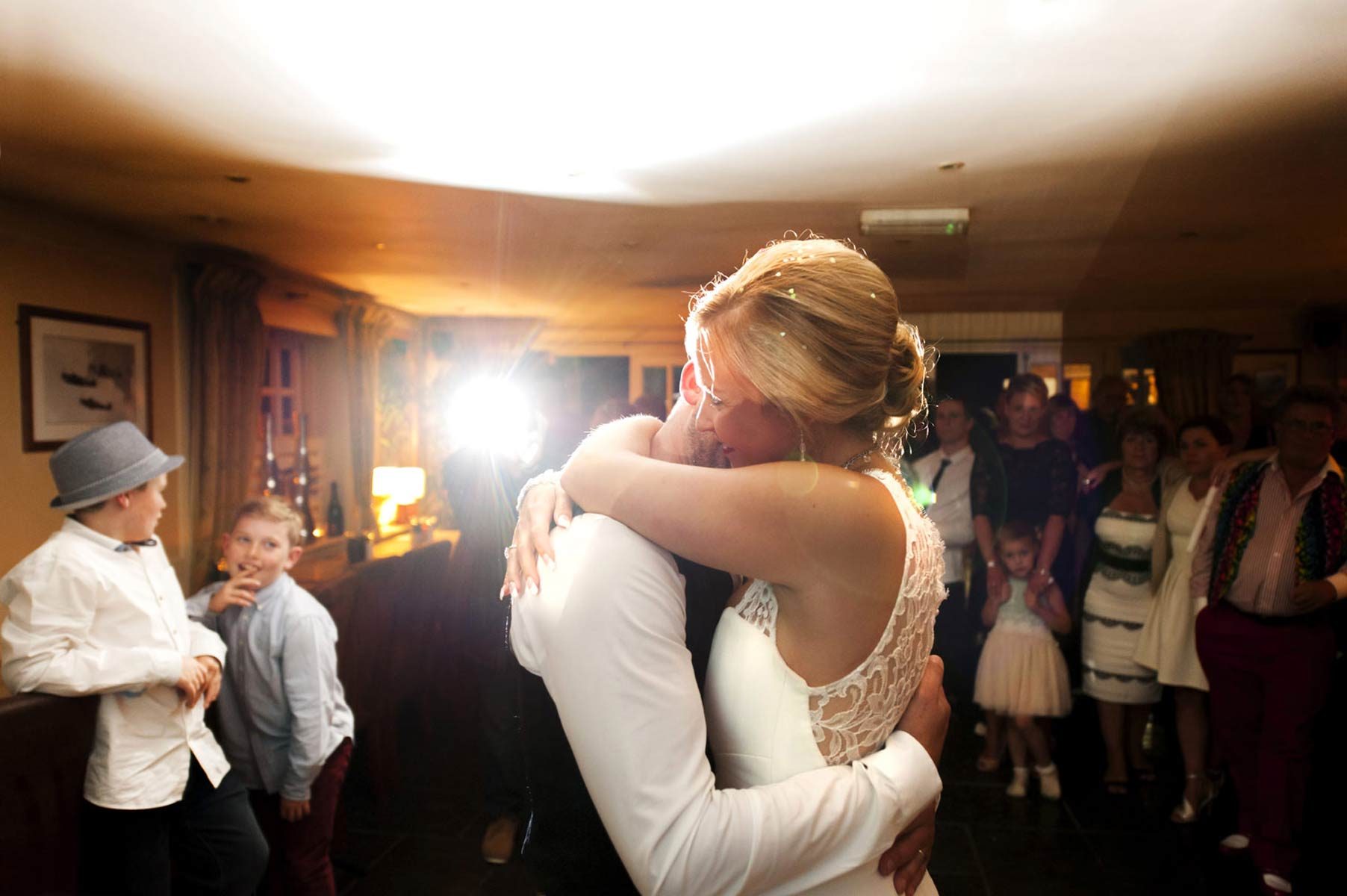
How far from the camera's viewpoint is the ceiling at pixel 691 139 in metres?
1.25

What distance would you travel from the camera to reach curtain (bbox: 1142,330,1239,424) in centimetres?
204

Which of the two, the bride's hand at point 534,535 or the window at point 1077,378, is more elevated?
the window at point 1077,378

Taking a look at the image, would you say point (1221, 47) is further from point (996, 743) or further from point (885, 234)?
point (996, 743)

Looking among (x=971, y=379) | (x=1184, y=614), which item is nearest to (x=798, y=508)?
(x=971, y=379)

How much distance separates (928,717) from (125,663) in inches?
55.4

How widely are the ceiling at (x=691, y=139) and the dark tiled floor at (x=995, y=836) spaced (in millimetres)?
1366

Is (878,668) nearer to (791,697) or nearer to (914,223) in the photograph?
(791,697)

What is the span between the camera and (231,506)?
2328mm

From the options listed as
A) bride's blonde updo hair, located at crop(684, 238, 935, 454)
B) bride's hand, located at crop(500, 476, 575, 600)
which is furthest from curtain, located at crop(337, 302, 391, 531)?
bride's blonde updo hair, located at crop(684, 238, 935, 454)

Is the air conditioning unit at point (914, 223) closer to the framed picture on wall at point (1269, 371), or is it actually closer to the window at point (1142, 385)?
the window at point (1142, 385)

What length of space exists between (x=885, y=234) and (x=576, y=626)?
1289mm

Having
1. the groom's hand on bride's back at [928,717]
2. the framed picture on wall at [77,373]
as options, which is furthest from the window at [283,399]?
the groom's hand on bride's back at [928,717]

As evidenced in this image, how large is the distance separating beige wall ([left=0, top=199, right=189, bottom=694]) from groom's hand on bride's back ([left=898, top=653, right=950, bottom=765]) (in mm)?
1566

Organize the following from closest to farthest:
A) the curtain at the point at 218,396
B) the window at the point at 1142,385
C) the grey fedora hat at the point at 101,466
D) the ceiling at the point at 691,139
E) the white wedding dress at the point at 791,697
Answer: the white wedding dress at the point at 791,697
the ceiling at the point at 691,139
the grey fedora hat at the point at 101,466
the window at the point at 1142,385
the curtain at the point at 218,396
